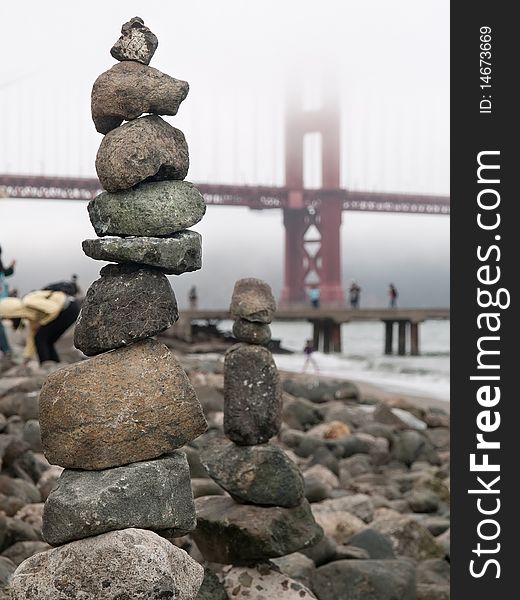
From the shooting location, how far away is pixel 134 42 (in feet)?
12.3

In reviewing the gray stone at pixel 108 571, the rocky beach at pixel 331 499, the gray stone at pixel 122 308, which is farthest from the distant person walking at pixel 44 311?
the gray stone at pixel 108 571

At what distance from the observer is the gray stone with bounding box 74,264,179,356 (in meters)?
3.66

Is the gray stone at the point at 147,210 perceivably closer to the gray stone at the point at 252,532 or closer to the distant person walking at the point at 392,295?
the gray stone at the point at 252,532

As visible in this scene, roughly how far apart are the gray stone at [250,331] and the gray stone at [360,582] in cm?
125

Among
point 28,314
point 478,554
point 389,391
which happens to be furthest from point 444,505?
point 389,391

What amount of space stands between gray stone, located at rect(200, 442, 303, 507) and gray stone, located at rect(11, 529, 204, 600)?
Answer: 1170 millimetres

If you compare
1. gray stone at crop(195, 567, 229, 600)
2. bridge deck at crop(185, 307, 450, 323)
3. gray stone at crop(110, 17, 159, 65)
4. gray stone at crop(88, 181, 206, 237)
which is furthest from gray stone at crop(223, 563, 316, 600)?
bridge deck at crop(185, 307, 450, 323)

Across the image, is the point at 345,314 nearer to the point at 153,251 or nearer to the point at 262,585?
the point at 262,585

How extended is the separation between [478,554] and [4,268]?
8696 millimetres

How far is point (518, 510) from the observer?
14.3 feet

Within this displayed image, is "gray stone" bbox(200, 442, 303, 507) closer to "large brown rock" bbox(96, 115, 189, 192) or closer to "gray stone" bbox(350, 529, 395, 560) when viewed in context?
"gray stone" bbox(350, 529, 395, 560)

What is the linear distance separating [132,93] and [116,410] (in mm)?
1189

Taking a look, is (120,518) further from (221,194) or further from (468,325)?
(221,194)

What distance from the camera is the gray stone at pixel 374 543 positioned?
5743mm
